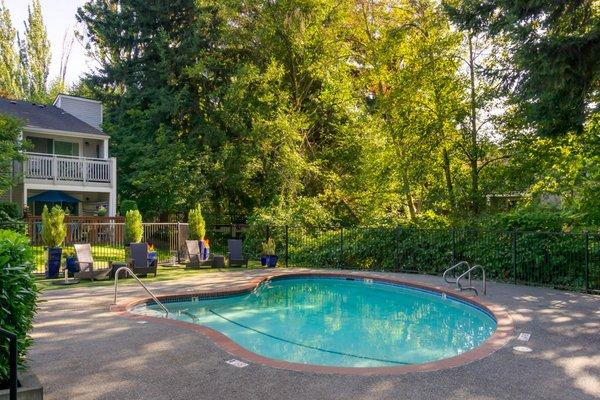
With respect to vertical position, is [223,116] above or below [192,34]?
below

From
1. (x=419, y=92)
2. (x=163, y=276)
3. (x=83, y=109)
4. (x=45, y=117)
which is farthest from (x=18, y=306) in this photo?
(x=83, y=109)

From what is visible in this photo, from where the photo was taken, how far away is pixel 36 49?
38469 mm

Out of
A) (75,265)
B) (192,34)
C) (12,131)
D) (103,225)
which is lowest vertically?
(75,265)

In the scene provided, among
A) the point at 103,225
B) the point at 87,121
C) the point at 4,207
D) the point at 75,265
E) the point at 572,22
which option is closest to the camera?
the point at 572,22

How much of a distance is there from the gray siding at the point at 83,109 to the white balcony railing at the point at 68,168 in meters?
5.37

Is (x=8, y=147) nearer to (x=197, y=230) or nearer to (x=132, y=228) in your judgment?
(x=132, y=228)

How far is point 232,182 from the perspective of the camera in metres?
22.2

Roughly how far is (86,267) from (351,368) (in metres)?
9.37

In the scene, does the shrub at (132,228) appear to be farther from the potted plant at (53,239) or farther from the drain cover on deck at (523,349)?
the drain cover on deck at (523,349)

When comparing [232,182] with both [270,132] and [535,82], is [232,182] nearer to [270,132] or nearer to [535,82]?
[270,132]

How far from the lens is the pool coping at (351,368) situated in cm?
504

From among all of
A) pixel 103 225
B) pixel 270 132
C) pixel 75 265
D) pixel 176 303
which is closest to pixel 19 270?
pixel 176 303

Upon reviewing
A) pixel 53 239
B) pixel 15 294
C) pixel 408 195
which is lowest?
pixel 15 294

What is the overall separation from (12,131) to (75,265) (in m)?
7.96
